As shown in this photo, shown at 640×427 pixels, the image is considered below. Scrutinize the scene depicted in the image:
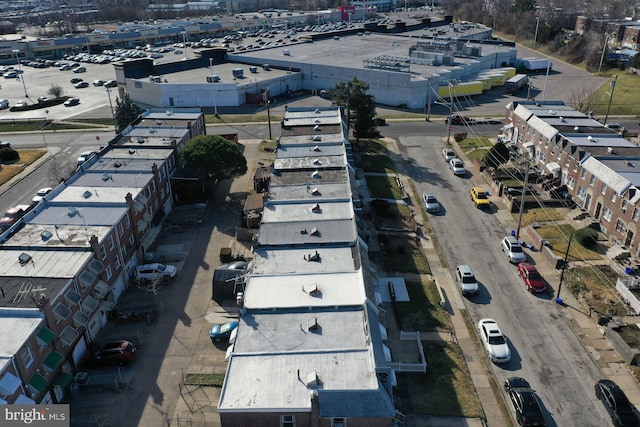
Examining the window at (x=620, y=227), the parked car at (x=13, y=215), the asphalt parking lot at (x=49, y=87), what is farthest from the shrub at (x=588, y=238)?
the asphalt parking lot at (x=49, y=87)

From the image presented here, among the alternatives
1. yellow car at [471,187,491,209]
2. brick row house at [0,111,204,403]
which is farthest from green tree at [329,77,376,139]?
brick row house at [0,111,204,403]

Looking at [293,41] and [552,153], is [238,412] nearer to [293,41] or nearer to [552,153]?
[552,153]

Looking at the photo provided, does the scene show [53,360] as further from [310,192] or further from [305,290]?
[310,192]

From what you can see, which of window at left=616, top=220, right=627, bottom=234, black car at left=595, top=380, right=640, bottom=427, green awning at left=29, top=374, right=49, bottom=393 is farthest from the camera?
window at left=616, top=220, right=627, bottom=234

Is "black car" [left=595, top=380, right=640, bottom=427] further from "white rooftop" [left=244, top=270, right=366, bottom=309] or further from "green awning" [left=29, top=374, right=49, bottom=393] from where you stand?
"green awning" [left=29, top=374, right=49, bottom=393]

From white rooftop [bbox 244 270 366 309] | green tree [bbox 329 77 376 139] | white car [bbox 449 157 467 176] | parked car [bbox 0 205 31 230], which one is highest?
green tree [bbox 329 77 376 139]

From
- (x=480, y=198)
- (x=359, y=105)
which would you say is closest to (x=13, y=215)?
(x=359, y=105)

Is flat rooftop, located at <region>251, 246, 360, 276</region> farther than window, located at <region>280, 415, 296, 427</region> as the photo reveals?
Yes
